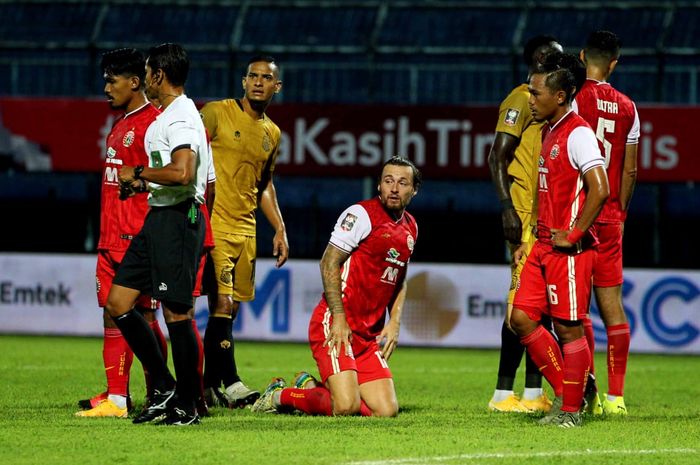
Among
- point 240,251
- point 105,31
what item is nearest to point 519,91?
point 240,251

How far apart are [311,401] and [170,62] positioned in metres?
2.20

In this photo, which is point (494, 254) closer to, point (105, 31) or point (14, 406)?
point (105, 31)

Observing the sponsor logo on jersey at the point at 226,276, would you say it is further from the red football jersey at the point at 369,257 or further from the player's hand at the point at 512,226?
the player's hand at the point at 512,226

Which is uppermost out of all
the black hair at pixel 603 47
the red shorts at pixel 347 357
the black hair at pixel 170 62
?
the black hair at pixel 603 47

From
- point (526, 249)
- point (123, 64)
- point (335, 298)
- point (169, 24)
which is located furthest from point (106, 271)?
point (169, 24)

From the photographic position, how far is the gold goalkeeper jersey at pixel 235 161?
897cm

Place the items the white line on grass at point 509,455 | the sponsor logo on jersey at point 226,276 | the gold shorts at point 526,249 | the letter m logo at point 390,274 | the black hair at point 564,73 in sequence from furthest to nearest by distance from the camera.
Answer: the sponsor logo on jersey at point 226,276
the gold shorts at point 526,249
the letter m logo at point 390,274
the black hair at point 564,73
the white line on grass at point 509,455

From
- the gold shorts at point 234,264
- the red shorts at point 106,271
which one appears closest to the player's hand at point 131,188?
the red shorts at point 106,271

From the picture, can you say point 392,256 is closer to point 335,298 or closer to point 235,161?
point 335,298

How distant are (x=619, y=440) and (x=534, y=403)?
1.68 meters

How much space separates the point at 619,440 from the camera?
22.5ft

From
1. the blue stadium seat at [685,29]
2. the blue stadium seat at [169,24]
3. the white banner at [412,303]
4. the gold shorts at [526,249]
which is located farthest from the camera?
the blue stadium seat at [169,24]

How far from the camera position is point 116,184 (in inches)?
306

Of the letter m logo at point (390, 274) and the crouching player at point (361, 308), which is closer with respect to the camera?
the crouching player at point (361, 308)
